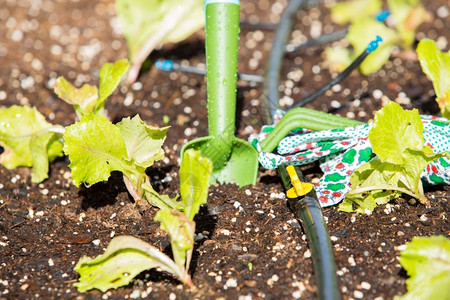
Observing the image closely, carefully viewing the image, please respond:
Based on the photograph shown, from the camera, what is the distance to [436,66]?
1301 millimetres

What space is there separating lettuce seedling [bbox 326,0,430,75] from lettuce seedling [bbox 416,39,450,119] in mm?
401

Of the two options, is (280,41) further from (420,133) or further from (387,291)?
(387,291)

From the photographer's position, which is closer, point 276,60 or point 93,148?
point 93,148

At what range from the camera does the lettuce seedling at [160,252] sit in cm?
99

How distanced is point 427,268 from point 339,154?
0.40 metres

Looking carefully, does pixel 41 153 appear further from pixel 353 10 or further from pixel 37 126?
pixel 353 10

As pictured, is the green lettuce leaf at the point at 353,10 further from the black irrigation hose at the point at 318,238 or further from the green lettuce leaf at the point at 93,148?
the green lettuce leaf at the point at 93,148

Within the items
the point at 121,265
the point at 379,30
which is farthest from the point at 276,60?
the point at 121,265

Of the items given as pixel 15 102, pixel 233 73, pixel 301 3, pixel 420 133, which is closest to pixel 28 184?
pixel 15 102

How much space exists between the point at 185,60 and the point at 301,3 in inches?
19.6

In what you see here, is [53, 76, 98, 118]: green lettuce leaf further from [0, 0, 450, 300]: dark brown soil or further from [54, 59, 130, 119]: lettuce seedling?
[0, 0, 450, 300]: dark brown soil

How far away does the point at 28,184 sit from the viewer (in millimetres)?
1434

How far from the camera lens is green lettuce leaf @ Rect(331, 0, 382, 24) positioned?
6.35 ft

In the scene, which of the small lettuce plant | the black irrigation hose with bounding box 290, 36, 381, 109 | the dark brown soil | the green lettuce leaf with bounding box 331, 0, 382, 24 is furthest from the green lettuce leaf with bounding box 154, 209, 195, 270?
the green lettuce leaf with bounding box 331, 0, 382, 24
